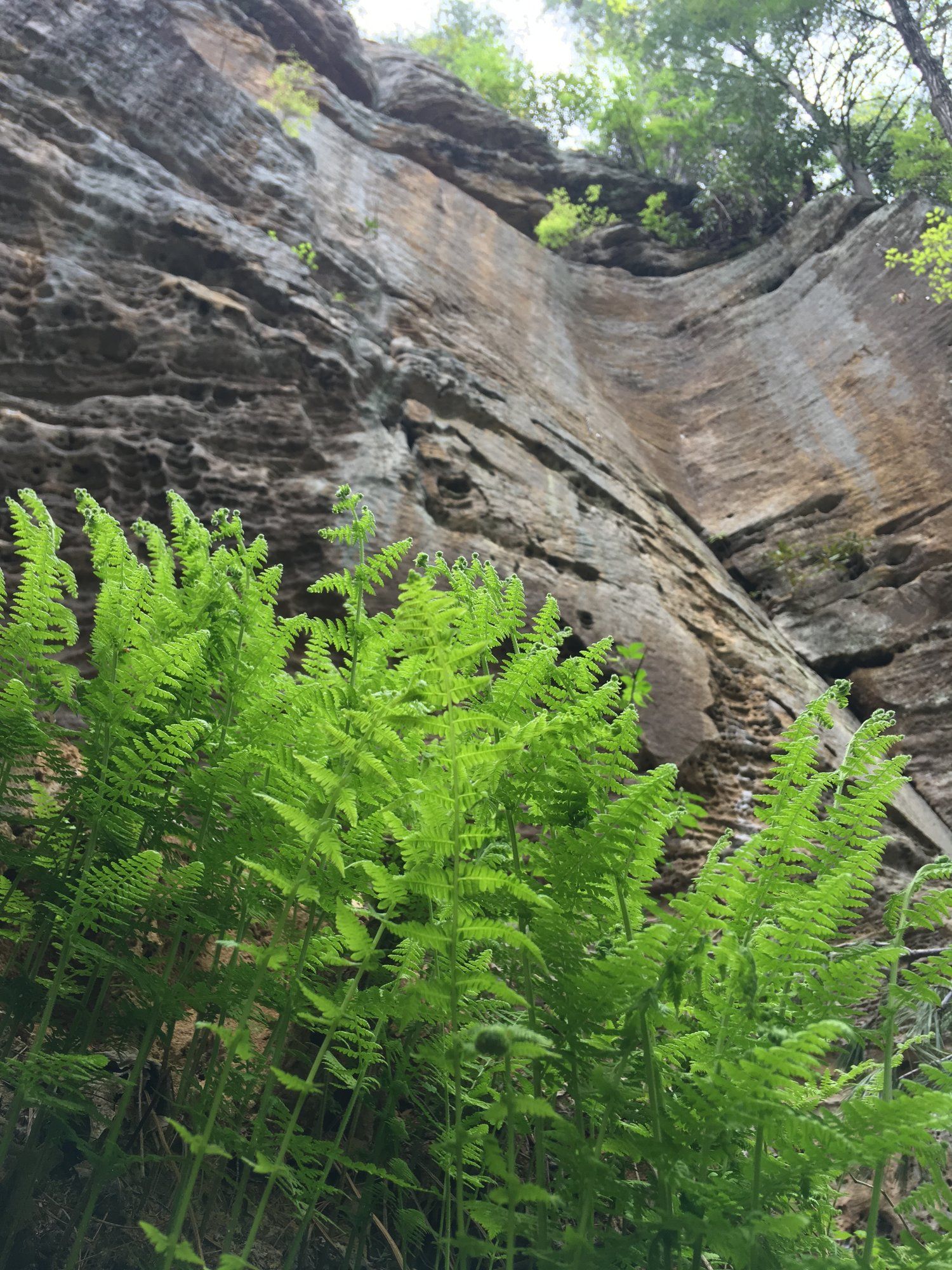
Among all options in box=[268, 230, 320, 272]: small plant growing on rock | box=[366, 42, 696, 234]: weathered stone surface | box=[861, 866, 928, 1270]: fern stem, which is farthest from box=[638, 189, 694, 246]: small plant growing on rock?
box=[861, 866, 928, 1270]: fern stem

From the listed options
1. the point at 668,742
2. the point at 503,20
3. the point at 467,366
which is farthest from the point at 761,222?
the point at 503,20

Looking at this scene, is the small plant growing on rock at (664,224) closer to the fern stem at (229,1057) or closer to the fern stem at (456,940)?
the fern stem at (456,940)

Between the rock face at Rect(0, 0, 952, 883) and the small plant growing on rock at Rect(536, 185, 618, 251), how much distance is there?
1495mm

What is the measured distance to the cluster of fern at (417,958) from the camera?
150cm

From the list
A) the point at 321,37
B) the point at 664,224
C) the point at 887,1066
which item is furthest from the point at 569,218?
the point at 887,1066

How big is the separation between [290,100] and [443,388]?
15.2 feet

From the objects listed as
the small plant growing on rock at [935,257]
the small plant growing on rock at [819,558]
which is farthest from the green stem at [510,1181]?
the small plant growing on rock at [935,257]

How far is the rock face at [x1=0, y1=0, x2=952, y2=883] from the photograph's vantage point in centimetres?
480

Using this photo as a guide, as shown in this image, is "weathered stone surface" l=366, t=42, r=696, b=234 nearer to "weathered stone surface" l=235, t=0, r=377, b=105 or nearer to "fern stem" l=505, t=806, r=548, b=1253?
"weathered stone surface" l=235, t=0, r=377, b=105

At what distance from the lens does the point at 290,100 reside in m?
8.62

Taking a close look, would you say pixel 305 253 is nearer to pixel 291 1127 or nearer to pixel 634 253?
pixel 291 1127

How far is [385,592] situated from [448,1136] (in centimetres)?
275

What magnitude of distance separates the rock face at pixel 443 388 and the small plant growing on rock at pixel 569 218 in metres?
1.49

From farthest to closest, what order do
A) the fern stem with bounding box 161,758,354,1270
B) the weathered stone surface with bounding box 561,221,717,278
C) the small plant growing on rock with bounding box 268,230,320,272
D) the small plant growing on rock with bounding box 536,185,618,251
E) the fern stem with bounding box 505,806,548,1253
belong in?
the weathered stone surface with bounding box 561,221,717,278 → the small plant growing on rock with bounding box 536,185,618,251 → the small plant growing on rock with bounding box 268,230,320,272 → the fern stem with bounding box 505,806,548,1253 → the fern stem with bounding box 161,758,354,1270
